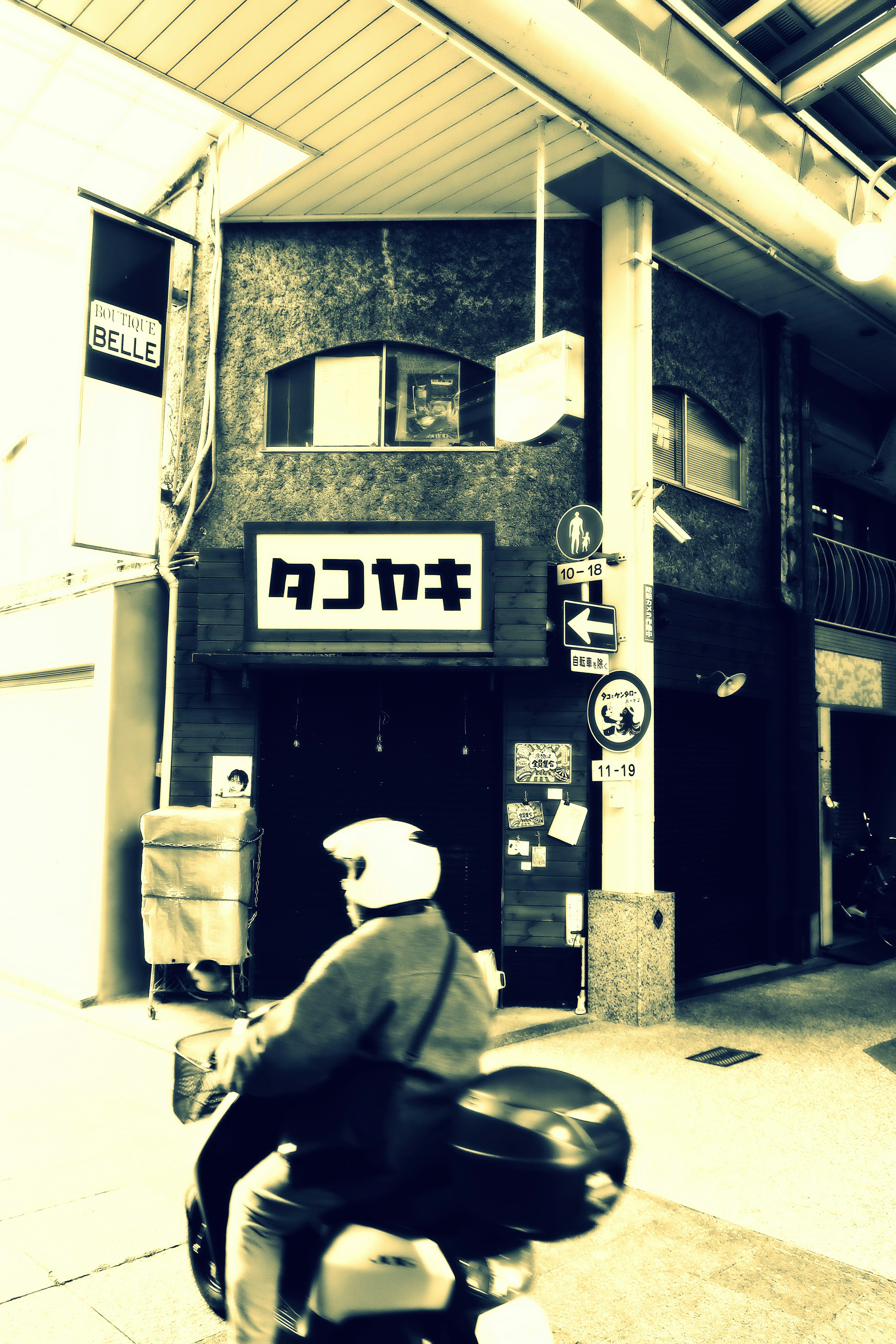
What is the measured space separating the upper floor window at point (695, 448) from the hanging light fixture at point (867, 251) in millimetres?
2120

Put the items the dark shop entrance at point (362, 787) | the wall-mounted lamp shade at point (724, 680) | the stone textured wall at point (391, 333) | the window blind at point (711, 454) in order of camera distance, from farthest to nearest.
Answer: the window blind at point (711, 454), the wall-mounted lamp shade at point (724, 680), the stone textured wall at point (391, 333), the dark shop entrance at point (362, 787)

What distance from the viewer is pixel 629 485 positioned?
8.12 meters

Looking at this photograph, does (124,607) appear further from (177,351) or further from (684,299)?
(684,299)

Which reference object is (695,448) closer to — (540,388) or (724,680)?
(724,680)

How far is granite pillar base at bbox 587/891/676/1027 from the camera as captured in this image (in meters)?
7.55

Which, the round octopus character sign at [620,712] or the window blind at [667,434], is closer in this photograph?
the round octopus character sign at [620,712]

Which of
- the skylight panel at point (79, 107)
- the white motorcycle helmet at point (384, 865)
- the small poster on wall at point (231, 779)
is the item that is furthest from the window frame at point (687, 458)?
the white motorcycle helmet at point (384, 865)

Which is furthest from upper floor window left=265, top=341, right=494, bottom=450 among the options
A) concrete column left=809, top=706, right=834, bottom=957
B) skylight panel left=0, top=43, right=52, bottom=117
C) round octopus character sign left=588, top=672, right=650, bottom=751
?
concrete column left=809, top=706, right=834, bottom=957

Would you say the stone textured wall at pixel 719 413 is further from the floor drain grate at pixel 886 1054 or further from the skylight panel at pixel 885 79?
the floor drain grate at pixel 886 1054

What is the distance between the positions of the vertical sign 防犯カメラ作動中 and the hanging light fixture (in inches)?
229

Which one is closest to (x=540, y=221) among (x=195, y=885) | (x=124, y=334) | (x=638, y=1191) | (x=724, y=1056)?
(x=124, y=334)

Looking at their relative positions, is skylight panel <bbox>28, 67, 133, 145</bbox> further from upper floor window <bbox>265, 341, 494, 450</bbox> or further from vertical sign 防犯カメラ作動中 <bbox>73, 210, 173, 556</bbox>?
upper floor window <bbox>265, 341, 494, 450</bbox>

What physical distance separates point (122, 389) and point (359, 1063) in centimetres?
702

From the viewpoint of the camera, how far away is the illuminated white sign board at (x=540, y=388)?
21.8ft
